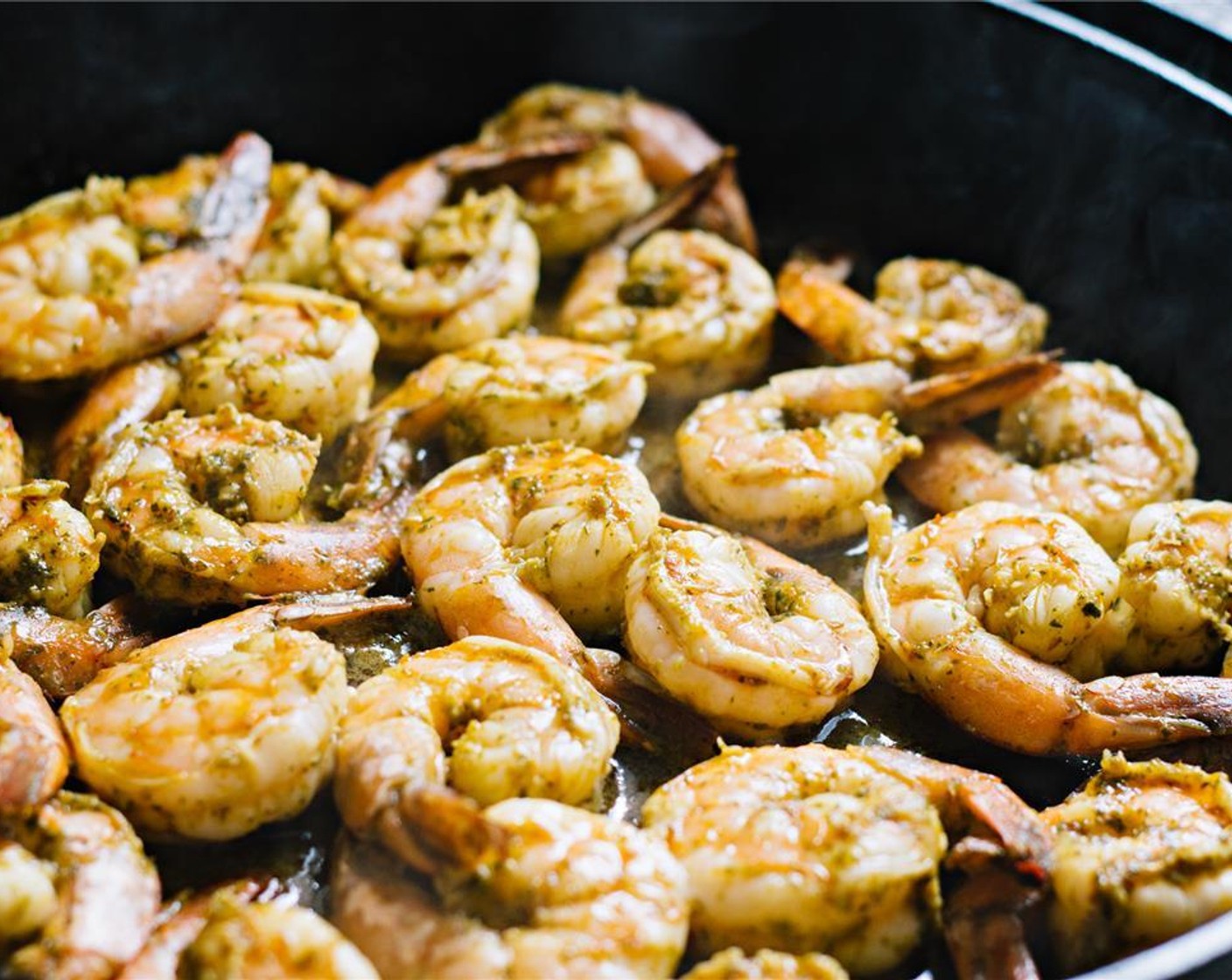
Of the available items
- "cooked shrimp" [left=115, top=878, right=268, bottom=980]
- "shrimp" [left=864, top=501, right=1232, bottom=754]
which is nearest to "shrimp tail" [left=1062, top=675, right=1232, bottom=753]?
"shrimp" [left=864, top=501, right=1232, bottom=754]

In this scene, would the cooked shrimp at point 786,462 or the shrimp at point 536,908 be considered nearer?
the shrimp at point 536,908

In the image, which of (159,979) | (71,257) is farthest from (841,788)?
(71,257)

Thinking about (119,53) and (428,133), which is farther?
(428,133)

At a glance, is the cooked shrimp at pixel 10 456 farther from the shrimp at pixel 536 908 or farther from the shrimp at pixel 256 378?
the shrimp at pixel 536 908

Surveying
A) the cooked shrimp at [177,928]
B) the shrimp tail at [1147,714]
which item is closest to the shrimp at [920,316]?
the shrimp tail at [1147,714]

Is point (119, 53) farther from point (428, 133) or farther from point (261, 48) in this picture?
point (428, 133)

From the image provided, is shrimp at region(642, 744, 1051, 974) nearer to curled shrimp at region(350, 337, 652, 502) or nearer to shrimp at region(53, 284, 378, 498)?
curled shrimp at region(350, 337, 652, 502)

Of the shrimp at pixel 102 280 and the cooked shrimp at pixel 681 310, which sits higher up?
the shrimp at pixel 102 280
